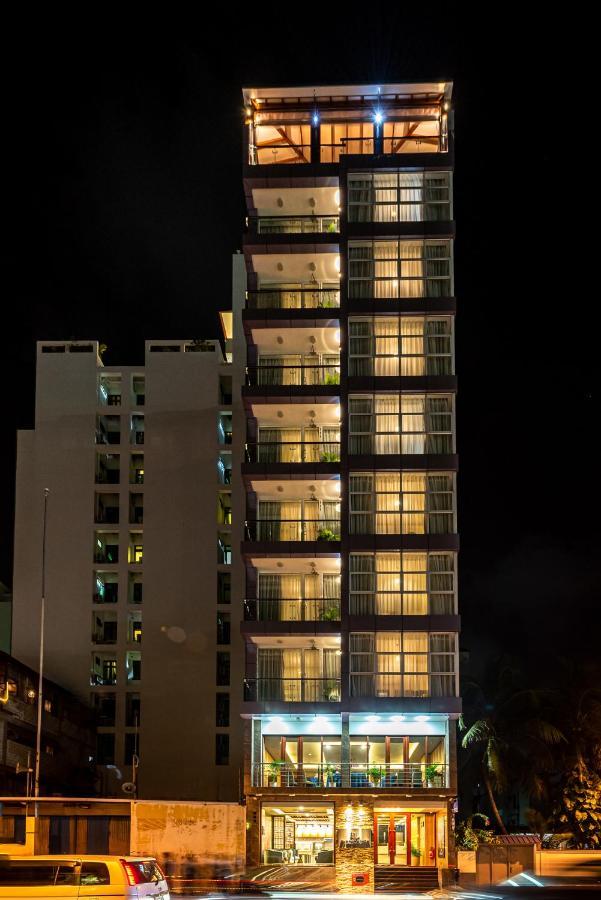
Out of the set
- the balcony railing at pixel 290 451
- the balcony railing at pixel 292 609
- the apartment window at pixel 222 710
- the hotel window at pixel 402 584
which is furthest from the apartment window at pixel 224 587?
the hotel window at pixel 402 584

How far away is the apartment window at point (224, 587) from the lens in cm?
8394

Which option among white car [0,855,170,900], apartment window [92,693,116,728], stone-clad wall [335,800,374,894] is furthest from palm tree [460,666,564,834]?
white car [0,855,170,900]

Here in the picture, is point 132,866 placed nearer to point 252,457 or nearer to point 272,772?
point 272,772

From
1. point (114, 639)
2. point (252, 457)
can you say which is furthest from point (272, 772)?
point (114, 639)

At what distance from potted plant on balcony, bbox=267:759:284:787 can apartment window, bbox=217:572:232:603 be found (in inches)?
1007

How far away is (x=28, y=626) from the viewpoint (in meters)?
84.4

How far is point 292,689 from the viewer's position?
6019 centimetres

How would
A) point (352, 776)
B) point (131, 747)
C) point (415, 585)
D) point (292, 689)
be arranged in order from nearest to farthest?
1. point (352, 776)
2. point (415, 585)
3. point (292, 689)
4. point (131, 747)

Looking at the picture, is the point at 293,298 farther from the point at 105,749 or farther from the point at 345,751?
the point at 105,749

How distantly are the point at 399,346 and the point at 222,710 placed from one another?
98.5ft

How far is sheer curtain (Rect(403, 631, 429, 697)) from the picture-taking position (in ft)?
192

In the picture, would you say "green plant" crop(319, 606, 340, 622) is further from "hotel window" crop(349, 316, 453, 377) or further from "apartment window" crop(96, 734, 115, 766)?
"apartment window" crop(96, 734, 115, 766)

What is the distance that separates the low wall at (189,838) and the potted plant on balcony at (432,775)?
8.87m

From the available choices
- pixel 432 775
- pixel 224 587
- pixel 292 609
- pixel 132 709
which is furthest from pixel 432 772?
pixel 132 709
